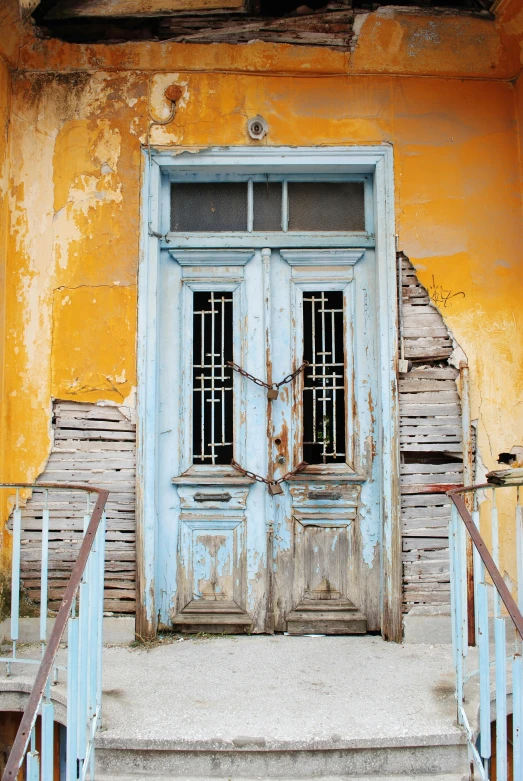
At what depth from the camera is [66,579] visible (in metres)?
4.47

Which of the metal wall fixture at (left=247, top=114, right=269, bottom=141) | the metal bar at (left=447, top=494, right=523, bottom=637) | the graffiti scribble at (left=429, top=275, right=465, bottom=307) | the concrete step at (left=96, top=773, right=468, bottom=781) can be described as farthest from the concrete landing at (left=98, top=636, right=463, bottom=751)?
the metal wall fixture at (left=247, top=114, right=269, bottom=141)

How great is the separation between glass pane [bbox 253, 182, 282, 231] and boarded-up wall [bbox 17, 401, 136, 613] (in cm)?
163

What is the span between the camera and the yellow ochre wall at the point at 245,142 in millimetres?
4613

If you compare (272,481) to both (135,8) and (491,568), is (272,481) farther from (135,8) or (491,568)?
(135,8)

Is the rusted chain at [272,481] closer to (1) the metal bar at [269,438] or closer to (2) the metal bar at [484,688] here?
(1) the metal bar at [269,438]

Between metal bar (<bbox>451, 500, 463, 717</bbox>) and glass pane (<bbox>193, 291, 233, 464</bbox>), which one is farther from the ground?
glass pane (<bbox>193, 291, 233, 464</bbox>)

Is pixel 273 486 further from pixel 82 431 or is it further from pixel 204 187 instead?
pixel 204 187

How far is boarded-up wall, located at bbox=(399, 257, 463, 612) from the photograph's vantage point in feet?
14.7

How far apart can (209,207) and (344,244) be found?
38.1 inches

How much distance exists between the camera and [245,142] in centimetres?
469

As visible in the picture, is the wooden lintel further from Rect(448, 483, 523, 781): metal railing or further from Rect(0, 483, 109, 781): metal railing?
Rect(448, 483, 523, 781): metal railing

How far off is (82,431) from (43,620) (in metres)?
1.31

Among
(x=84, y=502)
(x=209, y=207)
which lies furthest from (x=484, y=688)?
(x=209, y=207)

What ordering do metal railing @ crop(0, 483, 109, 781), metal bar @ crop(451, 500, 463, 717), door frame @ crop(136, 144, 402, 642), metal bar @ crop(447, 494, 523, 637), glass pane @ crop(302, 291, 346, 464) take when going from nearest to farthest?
1. metal railing @ crop(0, 483, 109, 781)
2. metal bar @ crop(447, 494, 523, 637)
3. metal bar @ crop(451, 500, 463, 717)
4. door frame @ crop(136, 144, 402, 642)
5. glass pane @ crop(302, 291, 346, 464)
